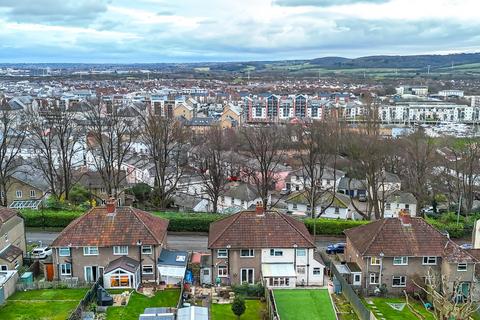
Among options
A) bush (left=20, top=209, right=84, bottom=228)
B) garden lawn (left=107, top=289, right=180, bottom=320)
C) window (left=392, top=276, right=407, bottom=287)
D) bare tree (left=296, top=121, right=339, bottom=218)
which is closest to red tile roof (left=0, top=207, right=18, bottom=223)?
bush (left=20, top=209, right=84, bottom=228)

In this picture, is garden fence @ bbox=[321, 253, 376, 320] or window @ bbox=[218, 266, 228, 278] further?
window @ bbox=[218, 266, 228, 278]

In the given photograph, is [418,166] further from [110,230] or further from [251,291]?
[110,230]

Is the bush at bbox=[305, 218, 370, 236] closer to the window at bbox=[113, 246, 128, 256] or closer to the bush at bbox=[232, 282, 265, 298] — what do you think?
the bush at bbox=[232, 282, 265, 298]

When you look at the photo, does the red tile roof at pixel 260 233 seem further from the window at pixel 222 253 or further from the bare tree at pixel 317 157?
the bare tree at pixel 317 157

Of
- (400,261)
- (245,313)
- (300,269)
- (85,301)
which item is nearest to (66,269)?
(85,301)

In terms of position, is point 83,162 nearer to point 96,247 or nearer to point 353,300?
point 96,247

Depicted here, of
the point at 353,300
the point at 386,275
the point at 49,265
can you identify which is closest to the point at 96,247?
the point at 49,265
